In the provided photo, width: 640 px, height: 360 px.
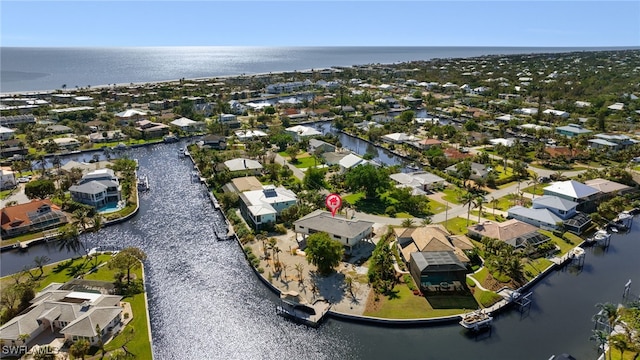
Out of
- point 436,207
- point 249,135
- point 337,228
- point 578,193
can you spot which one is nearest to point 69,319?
point 337,228

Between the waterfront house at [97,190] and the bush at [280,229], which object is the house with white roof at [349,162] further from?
the waterfront house at [97,190]

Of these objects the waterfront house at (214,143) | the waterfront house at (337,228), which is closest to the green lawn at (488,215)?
the waterfront house at (337,228)

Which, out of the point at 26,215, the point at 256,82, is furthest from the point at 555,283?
the point at 256,82

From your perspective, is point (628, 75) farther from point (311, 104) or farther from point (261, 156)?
point (261, 156)

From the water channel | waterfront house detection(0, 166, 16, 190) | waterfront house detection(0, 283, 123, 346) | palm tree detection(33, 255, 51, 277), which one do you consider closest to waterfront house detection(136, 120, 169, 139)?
waterfront house detection(0, 166, 16, 190)

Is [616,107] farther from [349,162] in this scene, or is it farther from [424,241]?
[424,241]

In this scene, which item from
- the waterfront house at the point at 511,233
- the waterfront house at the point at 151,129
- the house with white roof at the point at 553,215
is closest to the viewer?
the waterfront house at the point at 511,233
